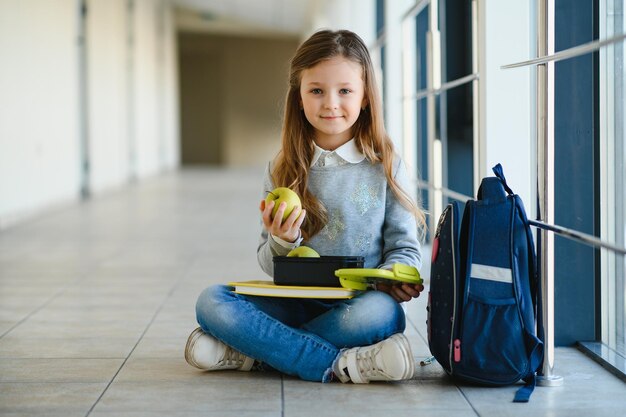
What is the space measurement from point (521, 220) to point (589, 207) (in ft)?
1.55

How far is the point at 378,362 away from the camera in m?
1.91

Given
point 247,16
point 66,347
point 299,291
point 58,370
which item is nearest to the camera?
point 299,291

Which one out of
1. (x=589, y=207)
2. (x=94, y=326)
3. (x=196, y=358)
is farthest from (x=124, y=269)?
(x=589, y=207)

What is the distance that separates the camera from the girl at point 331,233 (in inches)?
76.9

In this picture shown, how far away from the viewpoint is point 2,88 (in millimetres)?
5629

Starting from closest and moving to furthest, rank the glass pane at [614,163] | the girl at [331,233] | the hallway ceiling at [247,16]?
the girl at [331,233] < the glass pane at [614,163] < the hallway ceiling at [247,16]

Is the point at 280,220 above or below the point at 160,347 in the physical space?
above

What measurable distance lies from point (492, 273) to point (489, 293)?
40mm

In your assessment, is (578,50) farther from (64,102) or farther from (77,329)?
(64,102)

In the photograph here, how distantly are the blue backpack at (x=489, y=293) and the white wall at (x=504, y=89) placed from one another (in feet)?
1.52

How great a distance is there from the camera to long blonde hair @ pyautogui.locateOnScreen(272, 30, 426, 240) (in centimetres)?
210

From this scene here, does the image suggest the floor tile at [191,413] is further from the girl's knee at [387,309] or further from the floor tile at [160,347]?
the floor tile at [160,347]

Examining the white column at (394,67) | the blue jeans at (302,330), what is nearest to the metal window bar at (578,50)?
the blue jeans at (302,330)

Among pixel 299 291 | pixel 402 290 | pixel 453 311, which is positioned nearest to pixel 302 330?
pixel 299 291
